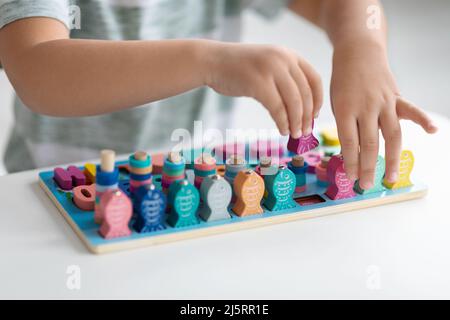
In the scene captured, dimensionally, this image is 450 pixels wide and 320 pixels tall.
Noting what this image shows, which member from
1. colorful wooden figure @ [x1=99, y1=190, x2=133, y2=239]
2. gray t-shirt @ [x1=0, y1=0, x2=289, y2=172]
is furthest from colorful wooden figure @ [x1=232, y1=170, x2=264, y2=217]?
gray t-shirt @ [x1=0, y1=0, x2=289, y2=172]

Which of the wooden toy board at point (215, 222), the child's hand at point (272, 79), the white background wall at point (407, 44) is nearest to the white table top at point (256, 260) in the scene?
the wooden toy board at point (215, 222)

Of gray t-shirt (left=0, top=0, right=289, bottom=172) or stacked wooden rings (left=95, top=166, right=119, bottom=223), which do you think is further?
gray t-shirt (left=0, top=0, right=289, bottom=172)

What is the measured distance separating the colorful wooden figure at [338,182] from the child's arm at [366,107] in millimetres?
21

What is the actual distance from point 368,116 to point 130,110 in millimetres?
416

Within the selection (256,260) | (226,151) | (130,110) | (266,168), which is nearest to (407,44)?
(130,110)

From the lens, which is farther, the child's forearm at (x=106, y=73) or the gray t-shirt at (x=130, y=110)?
the gray t-shirt at (x=130, y=110)

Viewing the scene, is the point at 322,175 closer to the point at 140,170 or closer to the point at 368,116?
the point at 368,116

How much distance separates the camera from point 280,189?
716 mm

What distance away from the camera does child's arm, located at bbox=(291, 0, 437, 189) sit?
711 mm

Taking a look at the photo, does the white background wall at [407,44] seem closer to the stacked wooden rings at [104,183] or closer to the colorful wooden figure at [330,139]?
the colorful wooden figure at [330,139]

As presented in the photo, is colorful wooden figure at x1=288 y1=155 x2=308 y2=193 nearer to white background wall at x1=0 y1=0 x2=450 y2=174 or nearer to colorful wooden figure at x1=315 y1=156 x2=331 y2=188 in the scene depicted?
colorful wooden figure at x1=315 y1=156 x2=331 y2=188

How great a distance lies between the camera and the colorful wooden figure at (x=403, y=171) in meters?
0.77
